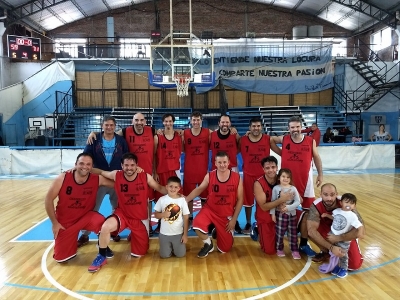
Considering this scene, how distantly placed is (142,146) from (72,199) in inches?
46.7

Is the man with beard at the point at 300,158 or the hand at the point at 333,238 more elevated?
the man with beard at the point at 300,158

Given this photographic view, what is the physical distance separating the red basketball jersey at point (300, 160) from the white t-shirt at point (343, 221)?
90cm

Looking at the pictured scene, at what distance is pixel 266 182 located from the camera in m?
4.14

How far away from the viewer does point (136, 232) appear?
4004 millimetres

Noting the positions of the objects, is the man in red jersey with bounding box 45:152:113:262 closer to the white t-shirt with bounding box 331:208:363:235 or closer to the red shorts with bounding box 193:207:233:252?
the red shorts with bounding box 193:207:233:252

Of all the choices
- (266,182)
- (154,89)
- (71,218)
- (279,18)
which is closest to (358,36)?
(279,18)

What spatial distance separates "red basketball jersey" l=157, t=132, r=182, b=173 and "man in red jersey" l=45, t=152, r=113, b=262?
1046 millimetres

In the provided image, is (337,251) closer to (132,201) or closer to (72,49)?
(132,201)

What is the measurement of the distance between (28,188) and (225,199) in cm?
638

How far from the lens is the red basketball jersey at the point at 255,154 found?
4.70m

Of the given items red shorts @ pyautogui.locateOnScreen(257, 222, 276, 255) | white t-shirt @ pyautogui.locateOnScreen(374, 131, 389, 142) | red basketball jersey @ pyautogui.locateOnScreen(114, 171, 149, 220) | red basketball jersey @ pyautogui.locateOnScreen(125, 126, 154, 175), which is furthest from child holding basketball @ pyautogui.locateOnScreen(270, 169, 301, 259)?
white t-shirt @ pyautogui.locateOnScreen(374, 131, 389, 142)

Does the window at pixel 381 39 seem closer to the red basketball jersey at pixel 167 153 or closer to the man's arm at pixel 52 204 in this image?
the red basketball jersey at pixel 167 153

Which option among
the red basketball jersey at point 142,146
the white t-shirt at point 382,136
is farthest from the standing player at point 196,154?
the white t-shirt at point 382,136

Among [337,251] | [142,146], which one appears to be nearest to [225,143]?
[142,146]
